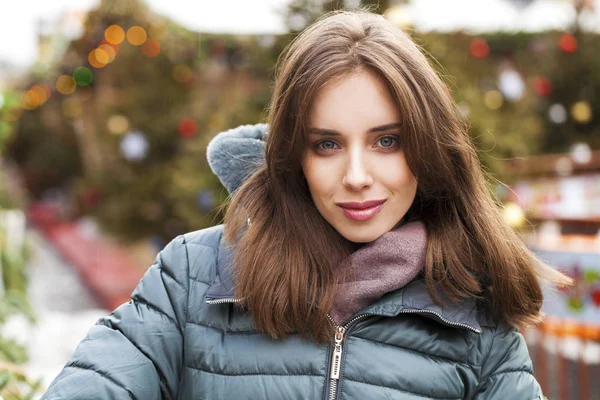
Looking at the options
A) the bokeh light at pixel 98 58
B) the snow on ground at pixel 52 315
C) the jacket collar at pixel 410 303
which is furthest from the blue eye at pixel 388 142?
the bokeh light at pixel 98 58

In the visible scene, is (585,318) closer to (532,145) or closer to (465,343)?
(465,343)

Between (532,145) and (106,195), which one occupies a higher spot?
(532,145)

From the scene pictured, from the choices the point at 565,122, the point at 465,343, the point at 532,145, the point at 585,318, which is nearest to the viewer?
the point at 465,343

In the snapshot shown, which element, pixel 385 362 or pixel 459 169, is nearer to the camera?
pixel 385 362

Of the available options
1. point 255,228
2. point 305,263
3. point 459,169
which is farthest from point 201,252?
point 459,169

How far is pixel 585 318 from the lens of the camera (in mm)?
4555

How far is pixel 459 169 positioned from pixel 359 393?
65 cm

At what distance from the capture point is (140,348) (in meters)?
1.87

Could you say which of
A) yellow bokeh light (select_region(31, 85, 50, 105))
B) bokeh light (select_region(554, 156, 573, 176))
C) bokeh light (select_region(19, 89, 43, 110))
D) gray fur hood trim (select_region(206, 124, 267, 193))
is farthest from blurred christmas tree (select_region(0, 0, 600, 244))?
bokeh light (select_region(19, 89, 43, 110))

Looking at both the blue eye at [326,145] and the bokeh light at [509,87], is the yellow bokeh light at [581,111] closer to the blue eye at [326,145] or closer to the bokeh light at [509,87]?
the bokeh light at [509,87]

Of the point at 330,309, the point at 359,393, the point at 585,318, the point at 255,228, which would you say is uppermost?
the point at 255,228

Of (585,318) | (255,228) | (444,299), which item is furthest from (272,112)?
(585,318)

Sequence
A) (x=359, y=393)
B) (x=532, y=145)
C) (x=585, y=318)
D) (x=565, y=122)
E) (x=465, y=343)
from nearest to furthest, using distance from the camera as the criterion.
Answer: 1. (x=359, y=393)
2. (x=465, y=343)
3. (x=585, y=318)
4. (x=532, y=145)
5. (x=565, y=122)

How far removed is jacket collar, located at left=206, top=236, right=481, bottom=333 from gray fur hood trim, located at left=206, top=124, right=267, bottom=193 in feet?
1.00
